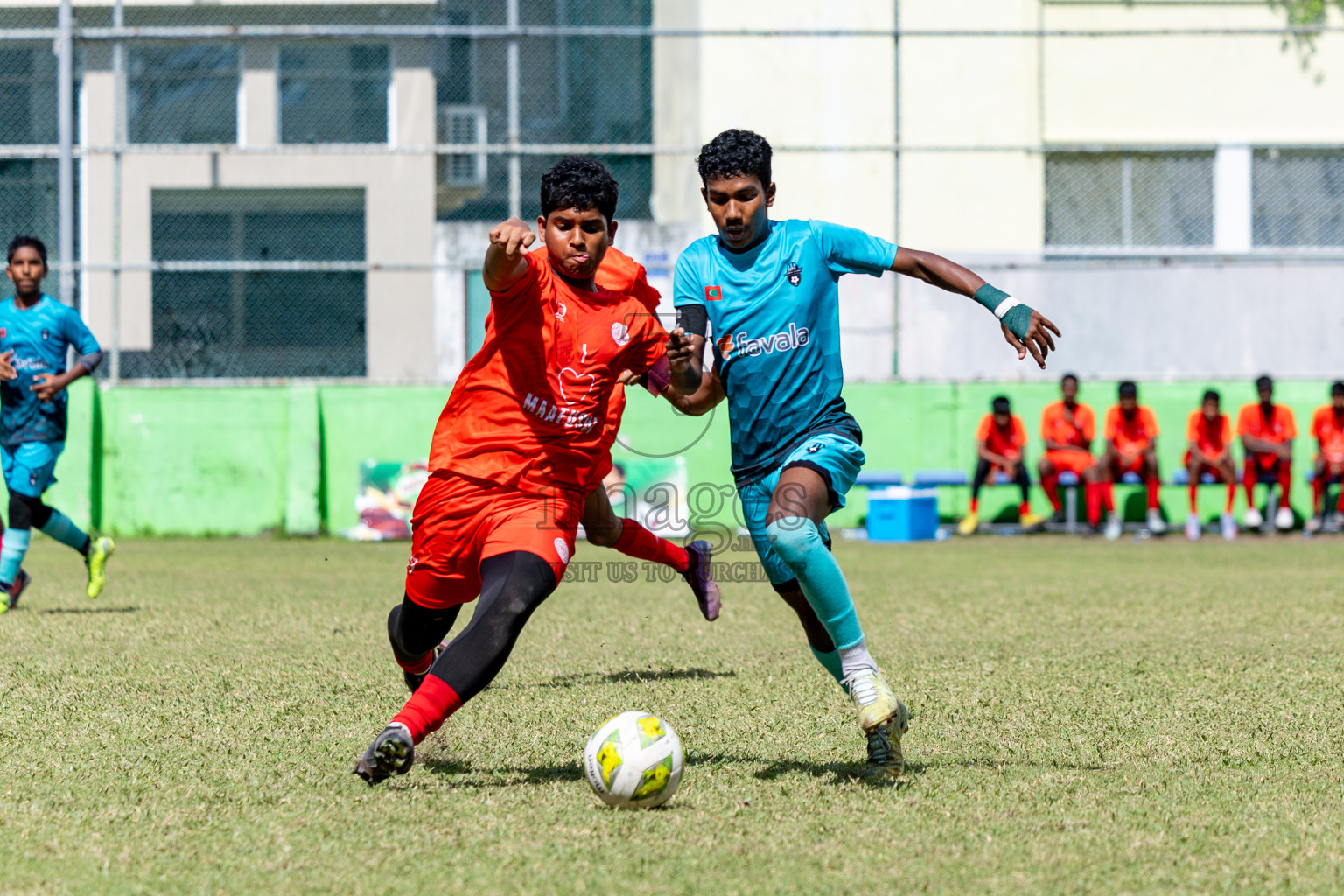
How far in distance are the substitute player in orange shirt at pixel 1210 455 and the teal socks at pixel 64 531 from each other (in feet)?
34.8

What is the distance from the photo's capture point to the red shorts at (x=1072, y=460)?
48.0ft

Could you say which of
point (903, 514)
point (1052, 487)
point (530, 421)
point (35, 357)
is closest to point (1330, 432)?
point (1052, 487)

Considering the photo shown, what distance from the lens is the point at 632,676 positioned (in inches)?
241

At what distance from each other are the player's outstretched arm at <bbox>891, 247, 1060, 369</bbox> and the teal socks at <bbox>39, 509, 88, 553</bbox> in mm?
5995

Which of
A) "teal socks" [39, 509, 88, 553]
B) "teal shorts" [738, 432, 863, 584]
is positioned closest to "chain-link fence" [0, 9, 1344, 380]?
"teal socks" [39, 509, 88, 553]

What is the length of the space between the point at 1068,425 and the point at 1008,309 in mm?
10724

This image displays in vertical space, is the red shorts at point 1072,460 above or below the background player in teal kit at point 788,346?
below

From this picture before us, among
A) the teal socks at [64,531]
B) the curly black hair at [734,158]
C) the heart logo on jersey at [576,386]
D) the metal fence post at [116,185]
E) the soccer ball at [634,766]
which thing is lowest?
the soccer ball at [634,766]

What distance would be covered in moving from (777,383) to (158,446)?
11384 millimetres

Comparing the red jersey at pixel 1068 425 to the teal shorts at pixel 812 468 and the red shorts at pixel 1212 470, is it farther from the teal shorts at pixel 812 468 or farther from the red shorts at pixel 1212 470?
the teal shorts at pixel 812 468

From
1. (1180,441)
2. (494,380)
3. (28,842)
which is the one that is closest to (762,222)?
(494,380)

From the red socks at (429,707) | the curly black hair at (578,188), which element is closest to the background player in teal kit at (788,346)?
the curly black hair at (578,188)

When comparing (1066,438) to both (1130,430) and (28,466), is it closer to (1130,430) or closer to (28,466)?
(1130,430)

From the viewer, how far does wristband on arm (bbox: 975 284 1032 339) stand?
14.2 feet
